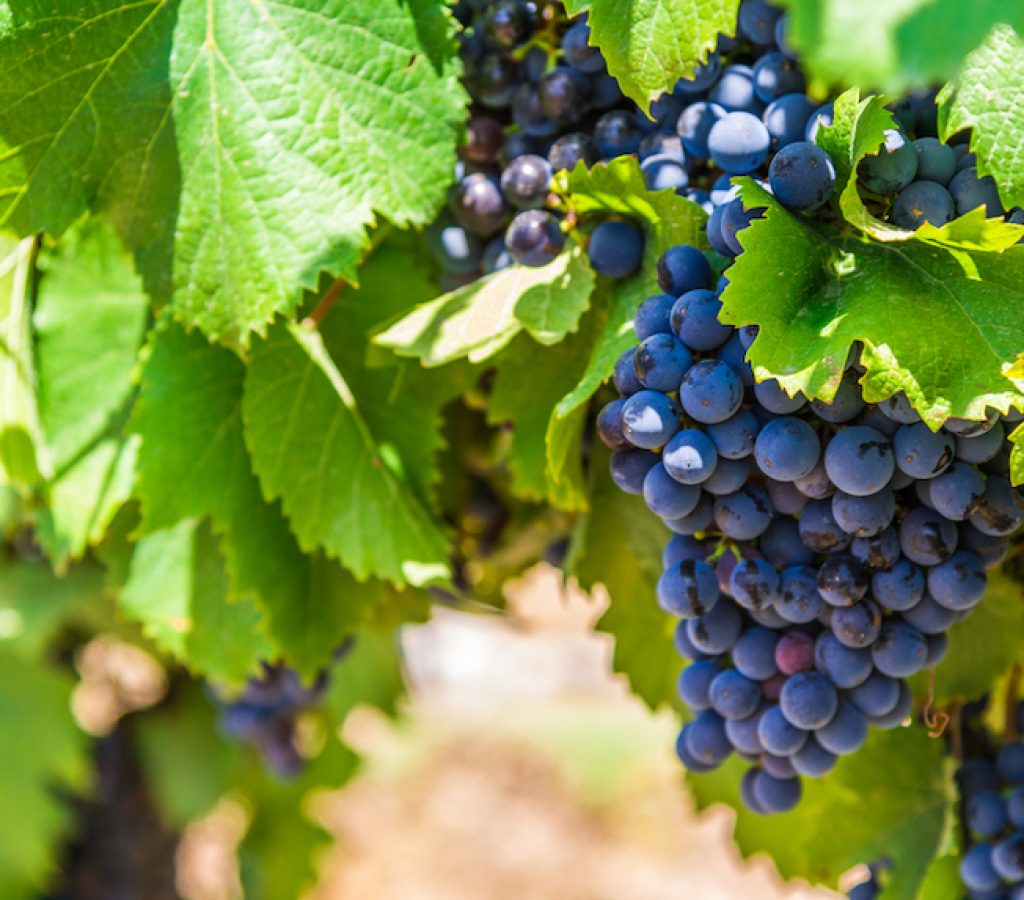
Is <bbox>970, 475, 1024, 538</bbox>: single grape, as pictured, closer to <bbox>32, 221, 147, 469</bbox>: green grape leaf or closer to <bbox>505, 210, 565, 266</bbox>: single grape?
<bbox>505, 210, 565, 266</bbox>: single grape

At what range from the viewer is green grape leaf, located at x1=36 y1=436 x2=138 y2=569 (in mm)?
968

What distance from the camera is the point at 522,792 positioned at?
4.38 m

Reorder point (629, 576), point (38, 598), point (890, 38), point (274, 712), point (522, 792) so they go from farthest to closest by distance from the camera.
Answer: point (522, 792) → point (274, 712) → point (38, 598) → point (629, 576) → point (890, 38)

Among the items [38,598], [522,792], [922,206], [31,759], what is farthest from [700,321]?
[522,792]

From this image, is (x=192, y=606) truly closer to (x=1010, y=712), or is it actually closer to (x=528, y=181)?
(x=528, y=181)

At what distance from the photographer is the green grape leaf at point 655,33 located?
0.63m

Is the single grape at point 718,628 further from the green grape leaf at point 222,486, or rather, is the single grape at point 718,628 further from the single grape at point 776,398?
the green grape leaf at point 222,486

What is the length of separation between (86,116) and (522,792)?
398cm

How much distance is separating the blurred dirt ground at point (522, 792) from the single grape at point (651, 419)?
306cm

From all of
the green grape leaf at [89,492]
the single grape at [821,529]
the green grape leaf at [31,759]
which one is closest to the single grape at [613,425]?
the single grape at [821,529]

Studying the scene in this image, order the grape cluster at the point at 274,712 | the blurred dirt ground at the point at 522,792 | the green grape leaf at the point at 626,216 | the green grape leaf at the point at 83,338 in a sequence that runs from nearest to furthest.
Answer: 1. the green grape leaf at the point at 626,216
2. the green grape leaf at the point at 83,338
3. the grape cluster at the point at 274,712
4. the blurred dirt ground at the point at 522,792

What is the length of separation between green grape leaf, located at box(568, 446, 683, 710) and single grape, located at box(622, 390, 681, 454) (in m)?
0.21

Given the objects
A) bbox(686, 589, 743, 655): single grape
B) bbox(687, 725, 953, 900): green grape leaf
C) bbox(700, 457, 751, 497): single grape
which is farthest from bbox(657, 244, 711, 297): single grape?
bbox(687, 725, 953, 900): green grape leaf

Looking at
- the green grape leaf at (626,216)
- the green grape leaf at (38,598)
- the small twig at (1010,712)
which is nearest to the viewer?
the green grape leaf at (626,216)
